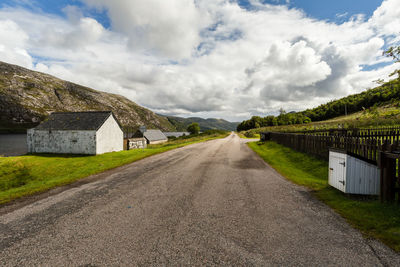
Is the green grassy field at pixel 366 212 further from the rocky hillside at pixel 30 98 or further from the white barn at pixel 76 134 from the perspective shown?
the rocky hillside at pixel 30 98

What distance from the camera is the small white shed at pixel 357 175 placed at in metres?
6.27

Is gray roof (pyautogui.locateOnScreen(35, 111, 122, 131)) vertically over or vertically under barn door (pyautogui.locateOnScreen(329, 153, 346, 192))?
over

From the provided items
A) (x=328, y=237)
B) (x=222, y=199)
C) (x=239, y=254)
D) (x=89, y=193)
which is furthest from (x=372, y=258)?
(x=89, y=193)

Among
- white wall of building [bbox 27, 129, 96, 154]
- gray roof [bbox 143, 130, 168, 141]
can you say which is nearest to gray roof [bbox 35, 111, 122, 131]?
white wall of building [bbox 27, 129, 96, 154]

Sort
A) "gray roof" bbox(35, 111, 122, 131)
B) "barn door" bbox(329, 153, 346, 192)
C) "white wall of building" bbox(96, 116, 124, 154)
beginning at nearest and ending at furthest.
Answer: "barn door" bbox(329, 153, 346, 192)
"white wall of building" bbox(96, 116, 124, 154)
"gray roof" bbox(35, 111, 122, 131)

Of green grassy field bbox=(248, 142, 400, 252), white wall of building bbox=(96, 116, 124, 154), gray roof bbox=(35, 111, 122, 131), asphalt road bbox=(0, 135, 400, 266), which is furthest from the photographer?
gray roof bbox=(35, 111, 122, 131)

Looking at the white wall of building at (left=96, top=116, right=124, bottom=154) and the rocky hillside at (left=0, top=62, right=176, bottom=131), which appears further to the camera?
the rocky hillside at (left=0, top=62, right=176, bottom=131)

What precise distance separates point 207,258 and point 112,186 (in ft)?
22.7

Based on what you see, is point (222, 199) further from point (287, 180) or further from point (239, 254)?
point (287, 180)

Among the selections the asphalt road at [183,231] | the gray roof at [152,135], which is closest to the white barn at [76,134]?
the asphalt road at [183,231]

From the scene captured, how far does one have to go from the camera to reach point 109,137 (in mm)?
29656

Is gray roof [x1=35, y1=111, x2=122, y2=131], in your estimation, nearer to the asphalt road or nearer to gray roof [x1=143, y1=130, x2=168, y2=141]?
the asphalt road

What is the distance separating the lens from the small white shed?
627 cm

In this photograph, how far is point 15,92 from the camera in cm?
14712
